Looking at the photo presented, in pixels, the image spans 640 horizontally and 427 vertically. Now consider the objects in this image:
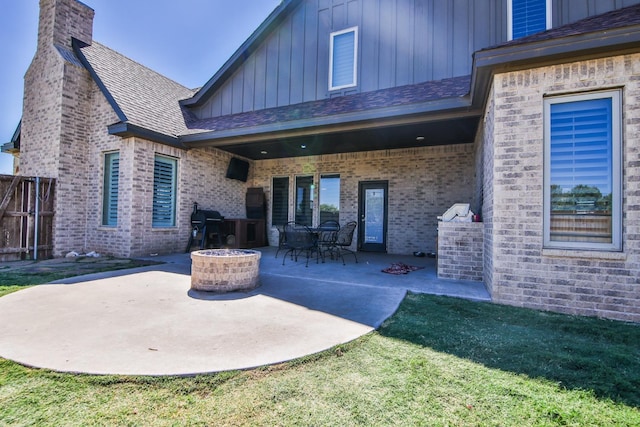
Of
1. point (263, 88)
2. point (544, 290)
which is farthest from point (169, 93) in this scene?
point (544, 290)

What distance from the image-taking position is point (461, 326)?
3.00 meters

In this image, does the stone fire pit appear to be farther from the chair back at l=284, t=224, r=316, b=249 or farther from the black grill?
the black grill

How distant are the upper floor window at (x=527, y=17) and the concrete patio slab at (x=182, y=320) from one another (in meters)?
5.48

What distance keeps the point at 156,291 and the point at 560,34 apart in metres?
5.91

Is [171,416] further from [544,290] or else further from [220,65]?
[220,65]

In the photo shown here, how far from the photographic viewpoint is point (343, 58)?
7918mm

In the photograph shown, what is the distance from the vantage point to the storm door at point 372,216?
29.1 ft

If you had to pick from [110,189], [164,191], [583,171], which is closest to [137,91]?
[110,189]

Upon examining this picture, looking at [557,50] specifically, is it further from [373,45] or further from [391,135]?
[373,45]

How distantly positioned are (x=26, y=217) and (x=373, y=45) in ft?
29.5

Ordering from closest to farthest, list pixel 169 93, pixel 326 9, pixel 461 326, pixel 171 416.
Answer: pixel 171 416 → pixel 461 326 → pixel 326 9 → pixel 169 93

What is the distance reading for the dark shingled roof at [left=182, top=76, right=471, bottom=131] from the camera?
239 inches

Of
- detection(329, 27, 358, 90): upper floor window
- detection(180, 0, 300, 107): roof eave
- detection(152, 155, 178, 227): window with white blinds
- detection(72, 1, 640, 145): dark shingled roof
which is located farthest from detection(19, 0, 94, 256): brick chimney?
detection(329, 27, 358, 90): upper floor window

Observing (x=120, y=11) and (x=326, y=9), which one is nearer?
(x=326, y=9)
